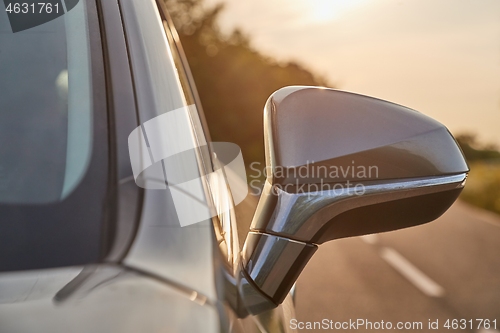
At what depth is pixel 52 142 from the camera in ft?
2.90

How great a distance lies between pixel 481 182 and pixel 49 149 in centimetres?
1821

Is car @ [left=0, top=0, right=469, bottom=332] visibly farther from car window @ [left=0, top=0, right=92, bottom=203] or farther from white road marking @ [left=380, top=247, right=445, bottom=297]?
white road marking @ [left=380, top=247, right=445, bottom=297]

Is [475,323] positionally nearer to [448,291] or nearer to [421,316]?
[421,316]

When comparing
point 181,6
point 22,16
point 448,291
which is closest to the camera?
point 22,16

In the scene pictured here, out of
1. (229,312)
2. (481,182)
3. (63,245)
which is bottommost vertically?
(481,182)

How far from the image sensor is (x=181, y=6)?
56.1ft

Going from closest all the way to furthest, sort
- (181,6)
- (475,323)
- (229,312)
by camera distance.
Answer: (229,312) < (475,323) < (181,6)

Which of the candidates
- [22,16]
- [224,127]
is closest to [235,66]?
[224,127]

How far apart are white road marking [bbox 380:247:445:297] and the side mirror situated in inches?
181

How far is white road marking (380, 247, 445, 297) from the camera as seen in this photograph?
5.28 meters

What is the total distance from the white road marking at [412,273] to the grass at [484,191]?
687cm

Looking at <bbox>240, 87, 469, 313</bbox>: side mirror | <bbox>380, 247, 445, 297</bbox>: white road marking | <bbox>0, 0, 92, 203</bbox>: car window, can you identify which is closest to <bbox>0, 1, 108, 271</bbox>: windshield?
<bbox>0, 0, 92, 203</bbox>: car window

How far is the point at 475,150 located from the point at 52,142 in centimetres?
3010

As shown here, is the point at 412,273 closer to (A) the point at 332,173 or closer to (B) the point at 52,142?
(A) the point at 332,173
